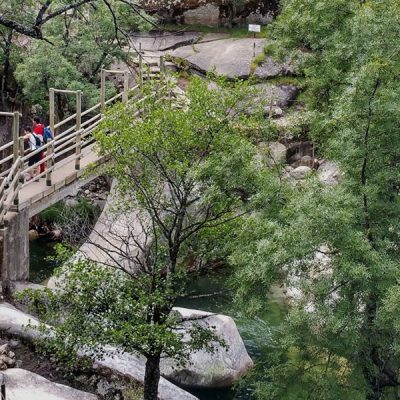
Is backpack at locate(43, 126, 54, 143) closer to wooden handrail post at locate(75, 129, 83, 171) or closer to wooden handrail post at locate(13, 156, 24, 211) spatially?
wooden handrail post at locate(75, 129, 83, 171)

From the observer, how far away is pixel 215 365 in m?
14.5

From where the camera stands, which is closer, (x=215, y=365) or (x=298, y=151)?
(x=215, y=365)

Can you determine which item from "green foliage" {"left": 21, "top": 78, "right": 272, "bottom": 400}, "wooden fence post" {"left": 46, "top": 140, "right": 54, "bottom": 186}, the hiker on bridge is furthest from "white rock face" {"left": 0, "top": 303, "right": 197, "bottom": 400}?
the hiker on bridge

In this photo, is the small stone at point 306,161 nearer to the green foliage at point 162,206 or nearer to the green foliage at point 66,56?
the green foliage at point 66,56

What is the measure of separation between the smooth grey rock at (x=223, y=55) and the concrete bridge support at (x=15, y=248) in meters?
17.5

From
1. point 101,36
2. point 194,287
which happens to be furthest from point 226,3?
point 194,287

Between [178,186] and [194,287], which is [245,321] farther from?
[178,186]

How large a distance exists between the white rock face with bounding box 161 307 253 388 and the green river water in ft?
0.95

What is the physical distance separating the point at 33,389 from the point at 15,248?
4.56 metres

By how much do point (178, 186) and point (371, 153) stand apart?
356cm

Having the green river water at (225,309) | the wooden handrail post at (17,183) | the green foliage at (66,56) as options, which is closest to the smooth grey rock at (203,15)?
the green foliage at (66,56)

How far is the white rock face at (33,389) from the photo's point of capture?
10492 millimetres

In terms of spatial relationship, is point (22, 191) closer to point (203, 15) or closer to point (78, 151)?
point (78, 151)

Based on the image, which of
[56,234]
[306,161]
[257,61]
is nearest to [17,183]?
[56,234]
